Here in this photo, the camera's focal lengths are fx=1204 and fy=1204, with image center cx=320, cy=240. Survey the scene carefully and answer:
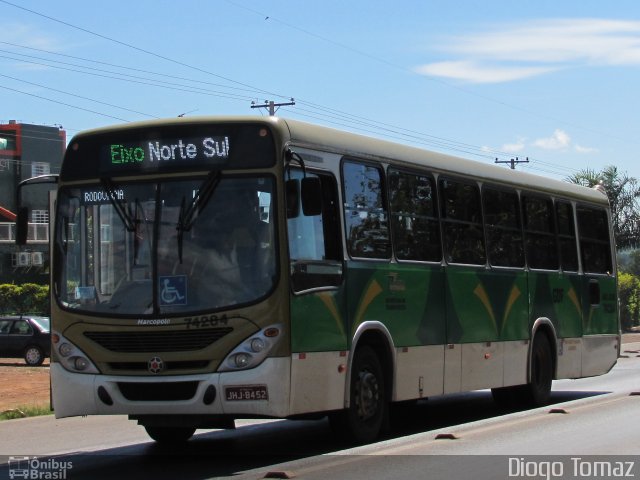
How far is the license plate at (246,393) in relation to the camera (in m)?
10.7

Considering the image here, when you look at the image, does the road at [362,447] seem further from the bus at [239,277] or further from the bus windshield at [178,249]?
the bus windshield at [178,249]

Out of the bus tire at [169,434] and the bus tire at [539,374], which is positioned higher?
the bus tire at [539,374]

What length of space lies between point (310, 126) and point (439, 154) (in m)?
3.41

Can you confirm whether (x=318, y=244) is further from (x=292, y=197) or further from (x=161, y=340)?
(x=161, y=340)

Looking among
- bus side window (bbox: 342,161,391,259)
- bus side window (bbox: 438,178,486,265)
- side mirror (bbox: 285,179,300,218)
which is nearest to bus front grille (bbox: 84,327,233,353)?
side mirror (bbox: 285,179,300,218)

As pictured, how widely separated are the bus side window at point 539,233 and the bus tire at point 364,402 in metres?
5.14

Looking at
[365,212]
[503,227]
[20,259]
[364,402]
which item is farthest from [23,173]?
[364,402]

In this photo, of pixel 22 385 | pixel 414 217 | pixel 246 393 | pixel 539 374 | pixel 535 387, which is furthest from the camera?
pixel 22 385

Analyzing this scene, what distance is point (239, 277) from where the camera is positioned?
36.0ft

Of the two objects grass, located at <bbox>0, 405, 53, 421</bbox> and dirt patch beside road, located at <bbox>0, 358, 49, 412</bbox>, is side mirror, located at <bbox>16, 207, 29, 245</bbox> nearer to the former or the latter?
grass, located at <bbox>0, 405, 53, 421</bbox>

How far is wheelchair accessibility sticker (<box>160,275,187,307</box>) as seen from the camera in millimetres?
11023

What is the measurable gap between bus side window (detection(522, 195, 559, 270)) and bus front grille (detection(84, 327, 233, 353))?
7.40 metres

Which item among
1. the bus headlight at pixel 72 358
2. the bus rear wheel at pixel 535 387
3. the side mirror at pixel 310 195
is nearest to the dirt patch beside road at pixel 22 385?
the bus rear wheel at pixel 535 387

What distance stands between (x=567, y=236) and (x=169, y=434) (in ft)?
26.7
